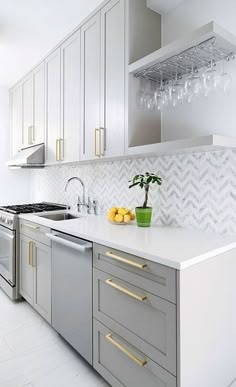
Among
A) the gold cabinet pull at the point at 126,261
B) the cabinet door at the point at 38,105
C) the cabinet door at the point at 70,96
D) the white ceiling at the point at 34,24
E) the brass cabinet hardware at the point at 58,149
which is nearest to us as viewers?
the gold cabinet pull at the point at 126,261

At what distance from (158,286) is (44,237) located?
50.9 inches

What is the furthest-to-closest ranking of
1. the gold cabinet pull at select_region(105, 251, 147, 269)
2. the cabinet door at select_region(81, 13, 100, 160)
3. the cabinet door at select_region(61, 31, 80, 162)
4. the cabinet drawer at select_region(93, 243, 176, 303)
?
the cabinet door at select_region(61, 31, 80, 162)
the cabinet door at select_region(81, 13, 100, 160)
the gold cabinet pull at select_region(105, 251, 147, 269)
the cabinet drawer at select_region(93, 243, 176, 303)

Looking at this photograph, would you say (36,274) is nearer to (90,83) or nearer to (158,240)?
(158,240)

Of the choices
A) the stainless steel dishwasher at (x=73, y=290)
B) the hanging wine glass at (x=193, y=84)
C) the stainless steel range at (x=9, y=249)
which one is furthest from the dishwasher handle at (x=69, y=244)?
the hanging wine glass at (x=193, y=84)

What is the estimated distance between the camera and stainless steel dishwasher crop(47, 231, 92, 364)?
1.71 metres

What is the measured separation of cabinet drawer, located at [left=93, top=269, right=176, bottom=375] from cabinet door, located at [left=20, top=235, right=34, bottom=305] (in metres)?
1.07

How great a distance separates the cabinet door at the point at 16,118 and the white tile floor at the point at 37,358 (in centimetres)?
229

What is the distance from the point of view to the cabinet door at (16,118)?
12.1ft

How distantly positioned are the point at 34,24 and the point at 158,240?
2117mm

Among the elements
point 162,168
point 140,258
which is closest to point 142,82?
point 162,168

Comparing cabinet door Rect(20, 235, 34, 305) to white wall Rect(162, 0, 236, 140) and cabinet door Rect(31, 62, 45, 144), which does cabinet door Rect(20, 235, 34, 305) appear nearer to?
cabinet door Rect(31, 62, 45, 144)

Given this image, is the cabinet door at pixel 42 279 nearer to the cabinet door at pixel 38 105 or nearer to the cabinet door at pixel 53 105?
the cabinet door at pixel 53 105

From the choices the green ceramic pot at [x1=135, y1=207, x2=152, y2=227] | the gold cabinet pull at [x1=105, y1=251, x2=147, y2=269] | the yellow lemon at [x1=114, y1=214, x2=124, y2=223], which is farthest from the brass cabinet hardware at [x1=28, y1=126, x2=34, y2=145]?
the gold cabinet pull at [x1=105, y1=251, x2=147, y2=269]

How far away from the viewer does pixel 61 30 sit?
2445mm
